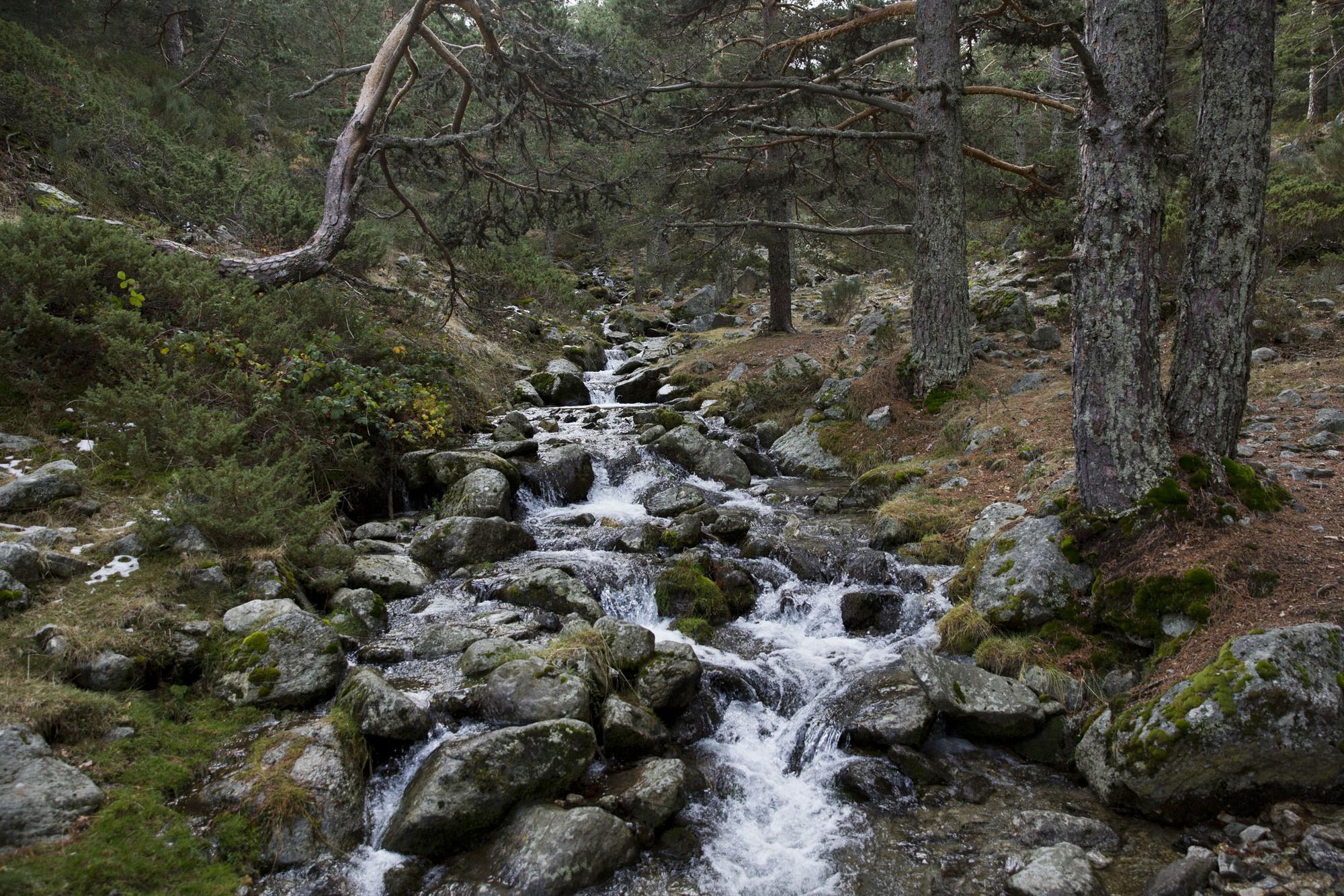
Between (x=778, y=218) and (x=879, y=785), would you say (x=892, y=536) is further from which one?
(x=778, y=218)

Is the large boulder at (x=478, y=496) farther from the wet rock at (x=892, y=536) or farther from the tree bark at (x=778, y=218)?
the tree bark at (x=778, y=218)

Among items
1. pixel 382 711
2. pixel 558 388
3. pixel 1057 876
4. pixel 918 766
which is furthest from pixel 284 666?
pixel 558 388

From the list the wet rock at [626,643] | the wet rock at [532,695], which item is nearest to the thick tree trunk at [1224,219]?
the wet rock at [626,643]

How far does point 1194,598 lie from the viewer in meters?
4.40

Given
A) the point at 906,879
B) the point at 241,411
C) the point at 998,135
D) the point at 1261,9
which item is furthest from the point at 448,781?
the point at 998,135

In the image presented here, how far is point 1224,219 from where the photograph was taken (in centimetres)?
471

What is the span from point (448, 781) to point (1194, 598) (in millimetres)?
4785

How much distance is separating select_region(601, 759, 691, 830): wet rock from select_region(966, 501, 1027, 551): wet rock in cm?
347

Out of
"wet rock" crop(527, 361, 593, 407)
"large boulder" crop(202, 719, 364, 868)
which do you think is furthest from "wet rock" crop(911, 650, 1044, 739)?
"wet rock" crop(527, 361, 593, 407)

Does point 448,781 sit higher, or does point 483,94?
point 483,94

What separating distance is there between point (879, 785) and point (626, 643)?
6.51ft

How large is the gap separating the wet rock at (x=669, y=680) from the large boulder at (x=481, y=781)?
70cm

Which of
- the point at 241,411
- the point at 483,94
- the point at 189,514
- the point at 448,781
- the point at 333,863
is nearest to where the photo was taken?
the point at 333,863

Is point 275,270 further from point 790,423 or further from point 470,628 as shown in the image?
point 790,423
